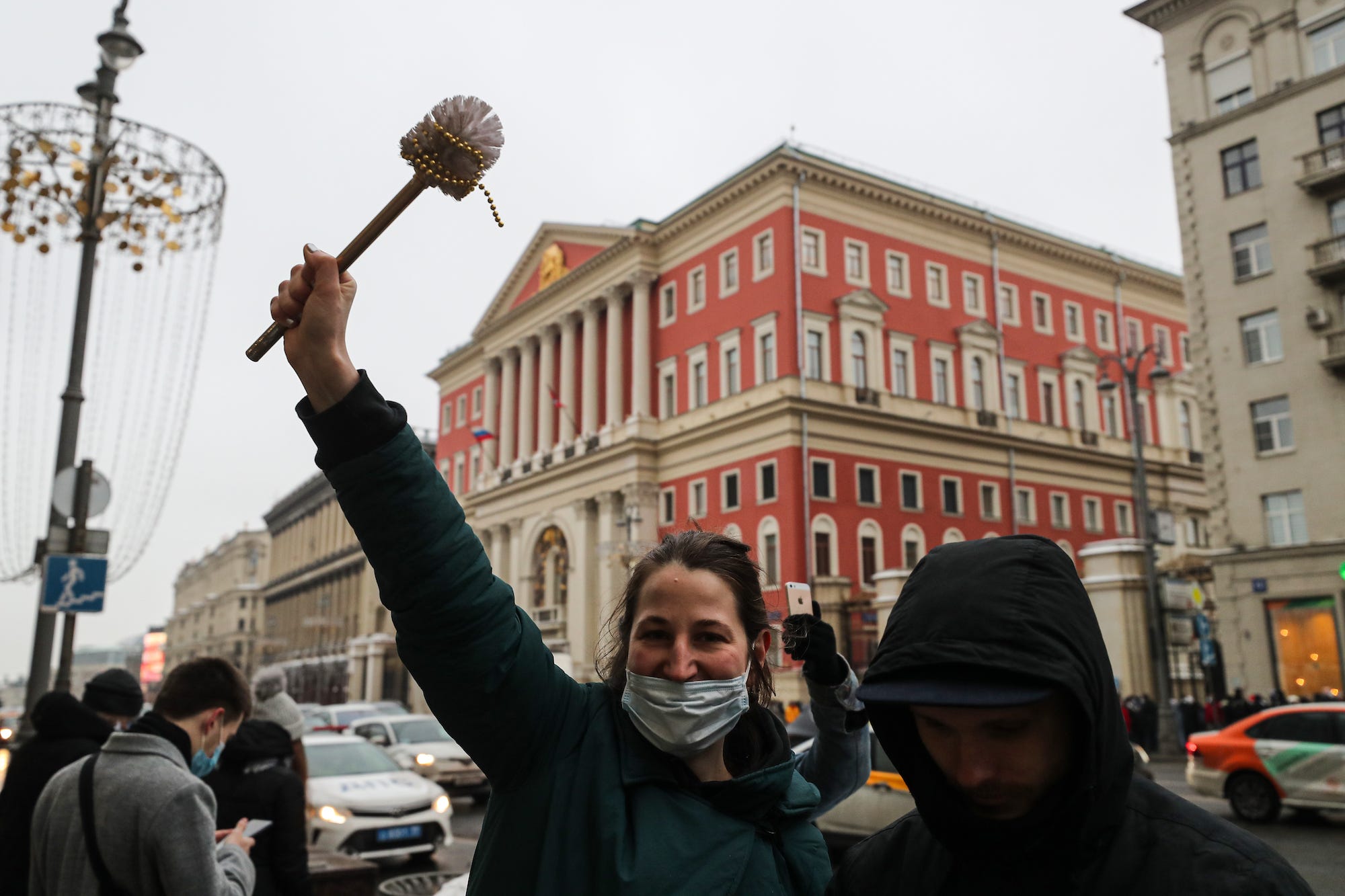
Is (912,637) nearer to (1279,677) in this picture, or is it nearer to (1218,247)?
(1279,677)

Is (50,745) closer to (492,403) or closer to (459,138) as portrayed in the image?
(459,138)

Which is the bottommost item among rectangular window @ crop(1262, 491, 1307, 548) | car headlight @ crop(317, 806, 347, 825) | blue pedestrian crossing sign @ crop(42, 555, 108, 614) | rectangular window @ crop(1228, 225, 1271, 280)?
car headlight @ crop(317, 806, 347, 825)

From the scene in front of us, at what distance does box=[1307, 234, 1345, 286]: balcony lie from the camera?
26.3 metres

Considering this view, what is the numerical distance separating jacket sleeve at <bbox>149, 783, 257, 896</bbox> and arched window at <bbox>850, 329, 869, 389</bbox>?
3810cm

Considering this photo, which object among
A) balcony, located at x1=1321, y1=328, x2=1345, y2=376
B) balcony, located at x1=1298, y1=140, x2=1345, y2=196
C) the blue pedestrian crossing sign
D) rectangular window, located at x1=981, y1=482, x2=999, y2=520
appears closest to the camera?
the blue pedestrian crossing sign

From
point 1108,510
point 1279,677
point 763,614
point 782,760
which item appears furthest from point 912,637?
point 1108,510

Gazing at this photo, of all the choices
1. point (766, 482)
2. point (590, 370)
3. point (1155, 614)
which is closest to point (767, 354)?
point (766, 482)

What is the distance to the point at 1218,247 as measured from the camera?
1159 inches

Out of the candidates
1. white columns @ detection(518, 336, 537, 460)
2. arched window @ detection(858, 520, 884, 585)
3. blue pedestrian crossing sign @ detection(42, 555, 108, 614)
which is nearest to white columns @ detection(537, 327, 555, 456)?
white columns @ detection(518, 336, 537, 460)

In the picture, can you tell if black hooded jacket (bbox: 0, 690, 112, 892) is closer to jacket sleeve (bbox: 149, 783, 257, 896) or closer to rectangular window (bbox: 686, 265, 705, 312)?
jacket sleeve (bbox: 149, 783, 257, 896)

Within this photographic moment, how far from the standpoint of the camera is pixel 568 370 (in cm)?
5022

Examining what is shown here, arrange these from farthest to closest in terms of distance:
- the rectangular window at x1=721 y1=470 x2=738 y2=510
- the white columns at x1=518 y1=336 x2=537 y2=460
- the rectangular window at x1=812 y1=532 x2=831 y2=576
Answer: the white columns at x1=518 y1=336 x2=537 y2=460, the rectangular window at x1=721 y1=470 x2=738 y2=510, the rectangular window at x1=812 y1=532 x2=831 y2=576

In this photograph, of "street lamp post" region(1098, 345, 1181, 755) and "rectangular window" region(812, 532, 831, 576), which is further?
"rectangular window" region(812, 532, 831, 576)

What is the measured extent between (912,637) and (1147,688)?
26053 mm
